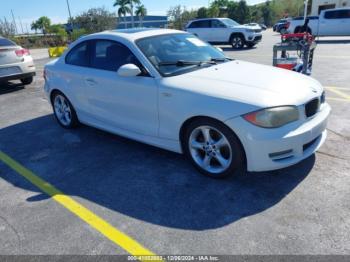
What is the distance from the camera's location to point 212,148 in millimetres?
3496

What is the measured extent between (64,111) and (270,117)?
12.8 ft

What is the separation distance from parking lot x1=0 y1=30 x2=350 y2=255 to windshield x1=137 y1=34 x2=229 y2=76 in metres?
1.21

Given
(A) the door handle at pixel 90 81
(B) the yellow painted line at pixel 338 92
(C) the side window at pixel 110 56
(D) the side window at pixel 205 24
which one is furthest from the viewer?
(D) the side window at pixel 205 24

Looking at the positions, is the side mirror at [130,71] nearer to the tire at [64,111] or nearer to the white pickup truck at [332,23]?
the tire at [64,111]

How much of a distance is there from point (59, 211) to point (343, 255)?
263 cm

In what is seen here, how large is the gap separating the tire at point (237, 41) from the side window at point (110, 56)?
46.9 ft

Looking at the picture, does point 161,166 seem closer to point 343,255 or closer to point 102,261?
point 102,261

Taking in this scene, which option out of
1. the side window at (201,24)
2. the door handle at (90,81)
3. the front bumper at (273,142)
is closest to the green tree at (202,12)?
the side window at (201,24)

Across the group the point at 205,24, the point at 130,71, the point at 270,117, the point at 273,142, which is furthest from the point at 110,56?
the point at 205,24

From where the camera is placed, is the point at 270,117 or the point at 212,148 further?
the point at 212,148

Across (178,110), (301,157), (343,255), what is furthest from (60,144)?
(343,255)

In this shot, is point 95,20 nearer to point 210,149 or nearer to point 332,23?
point 332,23

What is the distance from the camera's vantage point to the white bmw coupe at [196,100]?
3.10 m

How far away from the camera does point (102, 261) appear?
2492mm
